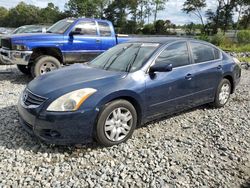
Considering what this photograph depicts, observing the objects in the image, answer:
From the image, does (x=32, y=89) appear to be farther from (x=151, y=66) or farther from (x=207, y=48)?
(x=207, y=48)

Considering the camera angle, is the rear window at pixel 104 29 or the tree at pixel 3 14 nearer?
the rear window at pixel 104 29

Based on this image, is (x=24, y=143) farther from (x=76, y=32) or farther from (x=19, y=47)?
(x=76, y=32)

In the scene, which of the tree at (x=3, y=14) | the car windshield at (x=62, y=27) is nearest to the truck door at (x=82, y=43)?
the car windshield at (x=62, y=27)

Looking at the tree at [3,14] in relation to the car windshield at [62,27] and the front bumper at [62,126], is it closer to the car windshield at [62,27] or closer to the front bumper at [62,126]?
the car windshield at [62,27]

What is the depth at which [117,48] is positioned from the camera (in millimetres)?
4773

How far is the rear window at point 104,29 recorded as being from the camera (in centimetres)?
835

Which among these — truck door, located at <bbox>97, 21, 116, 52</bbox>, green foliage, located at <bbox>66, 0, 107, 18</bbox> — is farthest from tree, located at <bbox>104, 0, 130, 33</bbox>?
truck door, located at <bbox>97, 21, 116, 52</bbox>

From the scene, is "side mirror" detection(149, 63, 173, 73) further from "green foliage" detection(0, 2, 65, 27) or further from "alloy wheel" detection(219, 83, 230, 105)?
"green foliage" detection(0, 2, 65, 27)

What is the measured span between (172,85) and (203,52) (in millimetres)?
1291

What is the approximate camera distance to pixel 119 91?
3.55 meters

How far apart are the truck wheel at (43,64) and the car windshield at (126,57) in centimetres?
316

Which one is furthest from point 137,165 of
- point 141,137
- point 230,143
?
point 230,143

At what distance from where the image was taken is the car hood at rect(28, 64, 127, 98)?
3.49 metres

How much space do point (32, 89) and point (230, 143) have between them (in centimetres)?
305
